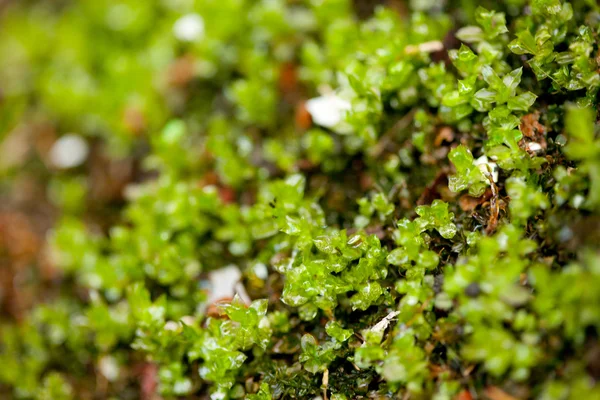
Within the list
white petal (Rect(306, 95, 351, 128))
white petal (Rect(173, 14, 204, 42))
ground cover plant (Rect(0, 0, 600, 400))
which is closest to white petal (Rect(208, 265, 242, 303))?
ground cover plant (Rect(0, 0, 600, 400))

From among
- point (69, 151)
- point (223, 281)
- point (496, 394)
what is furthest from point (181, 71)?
point (496, 394)

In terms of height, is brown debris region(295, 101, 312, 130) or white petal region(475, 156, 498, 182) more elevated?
white petal region(475, 156, 498, 182)

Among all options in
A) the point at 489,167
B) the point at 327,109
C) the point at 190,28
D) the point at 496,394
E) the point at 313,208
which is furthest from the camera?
the point at 190,28

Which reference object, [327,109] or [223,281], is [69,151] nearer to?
[223,281]

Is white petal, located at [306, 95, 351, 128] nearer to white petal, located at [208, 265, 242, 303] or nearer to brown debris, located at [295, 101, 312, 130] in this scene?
brown debris, located at [295, 101, 312, 130]

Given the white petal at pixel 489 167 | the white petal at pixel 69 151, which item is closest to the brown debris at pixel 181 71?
the white petal at pixel 69 151

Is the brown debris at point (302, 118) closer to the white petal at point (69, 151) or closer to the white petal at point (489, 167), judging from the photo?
the white petal at point (489, 167)

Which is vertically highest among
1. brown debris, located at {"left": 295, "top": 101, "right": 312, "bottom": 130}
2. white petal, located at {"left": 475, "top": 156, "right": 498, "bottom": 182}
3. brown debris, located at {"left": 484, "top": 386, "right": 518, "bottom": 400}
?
white petal, located at {"left": 475, "top": 156, "right": 498, "bottom": 182}

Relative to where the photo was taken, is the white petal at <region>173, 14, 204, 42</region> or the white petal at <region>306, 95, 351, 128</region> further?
the white petal at <region>173, 14, 204, 42</region>

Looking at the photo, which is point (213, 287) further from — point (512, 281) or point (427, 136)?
point (512, 281)

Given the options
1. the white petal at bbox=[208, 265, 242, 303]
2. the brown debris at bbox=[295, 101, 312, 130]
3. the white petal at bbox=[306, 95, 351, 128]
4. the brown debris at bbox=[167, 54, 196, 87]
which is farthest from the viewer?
the brown debris at bbox=[167, 54, 196, 87]

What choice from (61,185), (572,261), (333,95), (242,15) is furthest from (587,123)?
(61,185)
